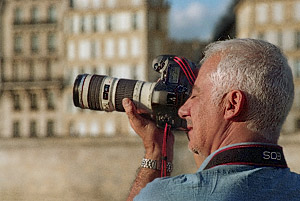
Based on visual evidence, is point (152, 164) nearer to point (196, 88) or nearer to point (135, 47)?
point (196, 88)

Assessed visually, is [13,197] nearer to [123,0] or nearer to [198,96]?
[123,0]

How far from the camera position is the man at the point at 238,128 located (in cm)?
217

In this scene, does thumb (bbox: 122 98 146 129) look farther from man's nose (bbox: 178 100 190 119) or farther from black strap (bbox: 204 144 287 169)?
black strap (bbox: 204 144 287 169)

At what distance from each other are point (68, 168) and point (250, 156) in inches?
1371

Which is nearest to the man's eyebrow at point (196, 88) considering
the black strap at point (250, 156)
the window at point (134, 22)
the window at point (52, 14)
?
the black strap at point (250, 156)

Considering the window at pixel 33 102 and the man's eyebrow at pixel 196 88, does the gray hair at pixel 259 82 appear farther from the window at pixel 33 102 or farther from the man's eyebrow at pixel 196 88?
the window at pixel 33 102

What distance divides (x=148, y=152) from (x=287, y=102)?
62 centimetres

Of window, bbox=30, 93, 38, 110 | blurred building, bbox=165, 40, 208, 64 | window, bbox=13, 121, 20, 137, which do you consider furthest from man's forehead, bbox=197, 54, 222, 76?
blurred building, bbox=165, 40, 208, 64

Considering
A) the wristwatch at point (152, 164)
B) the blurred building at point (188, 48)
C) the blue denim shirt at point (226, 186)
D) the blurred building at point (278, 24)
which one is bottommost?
the blurred building at point (188, 48)

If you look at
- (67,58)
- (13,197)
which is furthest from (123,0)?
(13,197)

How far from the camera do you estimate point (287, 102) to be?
2.34 metres

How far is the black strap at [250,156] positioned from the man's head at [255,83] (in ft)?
0.22

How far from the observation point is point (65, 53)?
4656 centimetres

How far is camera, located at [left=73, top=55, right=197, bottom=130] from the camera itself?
2734 mm
